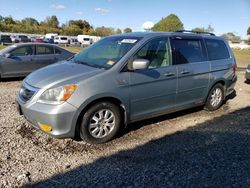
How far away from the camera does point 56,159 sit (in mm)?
4352

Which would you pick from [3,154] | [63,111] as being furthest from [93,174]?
[3,154]

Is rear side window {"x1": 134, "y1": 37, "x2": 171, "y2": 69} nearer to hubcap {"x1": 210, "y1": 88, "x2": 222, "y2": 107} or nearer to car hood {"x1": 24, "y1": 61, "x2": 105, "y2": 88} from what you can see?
car hood {"x1": 24, "y1": 61, "x2": 105, "y2": 88}

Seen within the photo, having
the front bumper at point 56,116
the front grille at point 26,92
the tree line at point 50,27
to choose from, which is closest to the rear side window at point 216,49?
the front bumper at point 56,116

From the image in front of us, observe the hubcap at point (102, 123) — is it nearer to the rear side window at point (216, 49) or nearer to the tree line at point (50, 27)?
the rear side window at point (216, 49)

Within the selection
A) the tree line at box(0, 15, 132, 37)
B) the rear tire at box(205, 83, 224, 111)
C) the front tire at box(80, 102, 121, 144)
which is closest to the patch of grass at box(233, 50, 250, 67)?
the rear tire at box(205, 83, 224, 111)

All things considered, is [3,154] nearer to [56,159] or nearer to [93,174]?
[56,159]

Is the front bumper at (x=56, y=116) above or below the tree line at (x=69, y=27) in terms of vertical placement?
below

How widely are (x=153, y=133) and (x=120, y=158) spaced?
1290mm

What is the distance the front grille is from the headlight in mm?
250

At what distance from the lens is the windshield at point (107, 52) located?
5303 mm

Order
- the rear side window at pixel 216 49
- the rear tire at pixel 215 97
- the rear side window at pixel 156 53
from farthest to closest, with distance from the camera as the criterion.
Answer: the rear tire at pixel 215 97 < the rear side window at pixel 216 49 < the rear side window at pixel 156 53

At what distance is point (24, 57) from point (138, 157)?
318 inches

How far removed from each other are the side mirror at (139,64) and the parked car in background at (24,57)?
23.4ft

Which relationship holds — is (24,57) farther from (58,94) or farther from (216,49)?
(58,94)
